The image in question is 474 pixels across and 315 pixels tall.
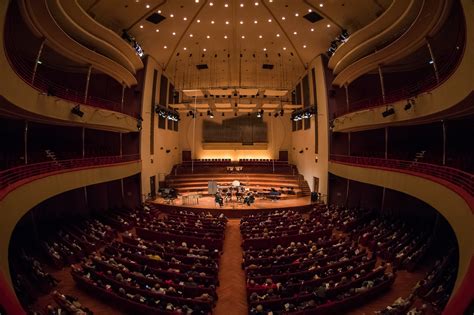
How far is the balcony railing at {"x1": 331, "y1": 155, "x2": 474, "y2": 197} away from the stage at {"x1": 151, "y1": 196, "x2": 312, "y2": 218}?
483 centimetres

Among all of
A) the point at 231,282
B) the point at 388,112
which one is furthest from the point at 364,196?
the point at 231,282

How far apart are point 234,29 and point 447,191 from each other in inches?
539

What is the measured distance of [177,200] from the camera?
19.6m

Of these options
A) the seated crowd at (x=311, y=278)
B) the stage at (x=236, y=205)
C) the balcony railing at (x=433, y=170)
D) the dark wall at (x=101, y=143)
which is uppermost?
the dark wall at (x=101, y=143)

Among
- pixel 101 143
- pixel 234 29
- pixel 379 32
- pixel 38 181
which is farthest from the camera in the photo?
pixel 101 143

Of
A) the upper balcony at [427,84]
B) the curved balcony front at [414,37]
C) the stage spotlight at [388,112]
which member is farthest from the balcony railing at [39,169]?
the curved balcony front at [414,37]

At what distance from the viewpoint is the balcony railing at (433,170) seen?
23.4 feet

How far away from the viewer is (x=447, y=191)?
296 inches

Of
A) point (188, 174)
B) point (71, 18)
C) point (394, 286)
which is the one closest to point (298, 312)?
point (394, 286)

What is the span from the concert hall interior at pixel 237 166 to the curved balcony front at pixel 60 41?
7 centimetres

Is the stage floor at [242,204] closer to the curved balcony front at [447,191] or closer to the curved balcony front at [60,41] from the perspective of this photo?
the curved balcony front at [447,191]

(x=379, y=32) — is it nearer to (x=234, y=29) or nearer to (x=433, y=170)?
(x=433, y=170)

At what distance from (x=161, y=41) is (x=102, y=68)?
4.84 m

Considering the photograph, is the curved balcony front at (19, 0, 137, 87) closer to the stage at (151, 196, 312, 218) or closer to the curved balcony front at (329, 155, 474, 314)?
the stage at (151, 196, 312, 218)
